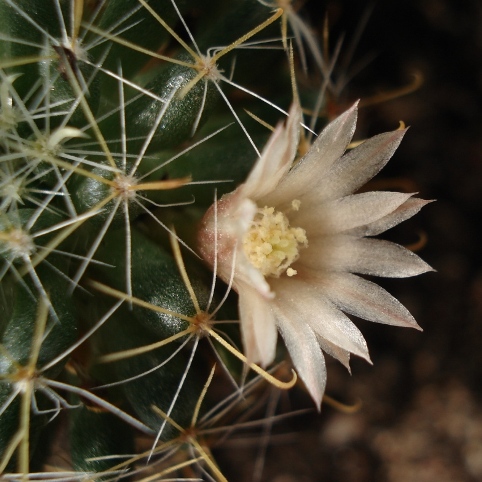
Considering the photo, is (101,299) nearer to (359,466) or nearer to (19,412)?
Result: (19,412)

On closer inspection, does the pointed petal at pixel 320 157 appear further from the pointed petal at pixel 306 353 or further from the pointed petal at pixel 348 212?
the pointed petal at pixel 306 353

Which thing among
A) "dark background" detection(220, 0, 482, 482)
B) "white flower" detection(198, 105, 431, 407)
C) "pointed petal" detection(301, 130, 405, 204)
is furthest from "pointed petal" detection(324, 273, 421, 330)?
"dark background" detection(220, 0, 482, 482)

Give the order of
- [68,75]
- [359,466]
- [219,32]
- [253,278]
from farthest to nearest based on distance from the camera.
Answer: [359,466]
[219,32]
[68,75]
[253,278]

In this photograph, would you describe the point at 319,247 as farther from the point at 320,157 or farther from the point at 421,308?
the point at 421,308

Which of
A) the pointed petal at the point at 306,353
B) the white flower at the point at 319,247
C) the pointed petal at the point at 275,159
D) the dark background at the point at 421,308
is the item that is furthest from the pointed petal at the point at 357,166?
the dark background at the point at 421,308

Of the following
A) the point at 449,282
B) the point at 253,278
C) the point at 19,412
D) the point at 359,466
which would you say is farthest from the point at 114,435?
the point at 449,282

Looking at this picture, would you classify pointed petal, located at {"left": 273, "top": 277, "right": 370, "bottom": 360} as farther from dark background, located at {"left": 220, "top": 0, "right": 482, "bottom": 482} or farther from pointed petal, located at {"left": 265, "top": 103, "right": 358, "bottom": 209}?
dark background, located at {"left": 220, "top": 0, "right": 482, "bottom": 482}
